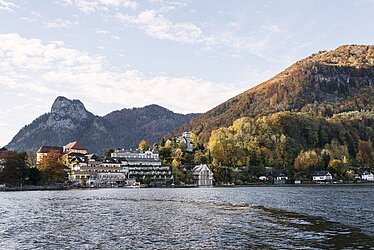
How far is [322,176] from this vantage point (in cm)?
14538

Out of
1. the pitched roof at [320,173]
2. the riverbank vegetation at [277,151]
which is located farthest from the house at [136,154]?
the pitched roof at [320,173]

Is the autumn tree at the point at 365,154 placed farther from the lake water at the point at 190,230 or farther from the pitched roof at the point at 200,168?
the lake water at the point at 190,230

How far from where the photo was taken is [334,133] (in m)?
181

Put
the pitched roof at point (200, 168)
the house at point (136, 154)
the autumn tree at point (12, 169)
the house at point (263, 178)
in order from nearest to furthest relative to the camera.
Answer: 1. the autumn tree at point (12, 169)
2. the pitched roof at point (200, 168)
3. the house at point (263, 178)
4. the house at point (136, 154)

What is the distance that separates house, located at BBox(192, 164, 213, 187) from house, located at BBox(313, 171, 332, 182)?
38.4 metres

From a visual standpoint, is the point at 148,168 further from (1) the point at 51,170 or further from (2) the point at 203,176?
(1) the point at 51,170

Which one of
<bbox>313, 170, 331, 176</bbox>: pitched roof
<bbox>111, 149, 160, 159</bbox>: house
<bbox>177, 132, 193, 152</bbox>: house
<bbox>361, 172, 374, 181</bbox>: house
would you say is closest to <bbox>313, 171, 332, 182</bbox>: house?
<bbox>313, 170, 331, 176</bbox>: pitched roof

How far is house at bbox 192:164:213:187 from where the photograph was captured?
130m

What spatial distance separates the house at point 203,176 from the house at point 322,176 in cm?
3840

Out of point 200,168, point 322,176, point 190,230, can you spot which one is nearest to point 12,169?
point 200,168

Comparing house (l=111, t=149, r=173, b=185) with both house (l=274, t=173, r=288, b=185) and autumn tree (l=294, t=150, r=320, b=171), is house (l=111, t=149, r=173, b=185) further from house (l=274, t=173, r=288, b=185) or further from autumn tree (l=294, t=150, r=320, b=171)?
autumn tree (l=294, t=150, r=320, b=171)

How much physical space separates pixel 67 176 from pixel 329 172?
290 ft

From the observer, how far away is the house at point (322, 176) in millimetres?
144500

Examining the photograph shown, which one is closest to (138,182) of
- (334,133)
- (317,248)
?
(334,133)
